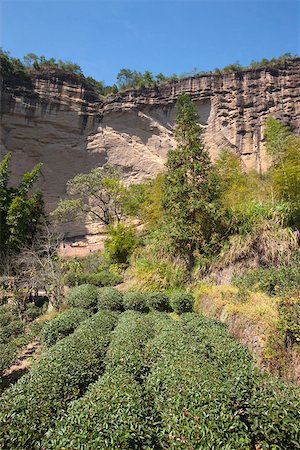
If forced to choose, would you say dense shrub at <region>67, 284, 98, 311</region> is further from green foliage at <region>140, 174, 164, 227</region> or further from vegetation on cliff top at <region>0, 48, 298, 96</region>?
vegetation on cliff top at <region>0, 48, 298, 96</region>

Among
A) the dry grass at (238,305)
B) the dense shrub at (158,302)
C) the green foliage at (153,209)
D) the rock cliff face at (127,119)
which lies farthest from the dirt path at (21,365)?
the rock cliff face at (127,119)

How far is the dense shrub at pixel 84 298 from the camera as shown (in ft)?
32.5

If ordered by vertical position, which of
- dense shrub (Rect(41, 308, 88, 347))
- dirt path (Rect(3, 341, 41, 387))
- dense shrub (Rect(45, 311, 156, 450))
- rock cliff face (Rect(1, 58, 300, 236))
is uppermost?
rock cliff face (Rect(1, 58, 300, 236))

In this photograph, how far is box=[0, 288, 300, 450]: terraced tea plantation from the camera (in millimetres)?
2484

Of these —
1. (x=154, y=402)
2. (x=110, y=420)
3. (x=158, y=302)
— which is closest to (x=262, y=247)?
(x=158, y=302)

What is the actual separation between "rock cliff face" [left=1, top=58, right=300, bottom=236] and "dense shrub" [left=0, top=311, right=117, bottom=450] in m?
20.8

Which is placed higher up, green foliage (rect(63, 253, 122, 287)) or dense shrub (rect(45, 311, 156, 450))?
green foliage (rect(63, 253, 122, 287))

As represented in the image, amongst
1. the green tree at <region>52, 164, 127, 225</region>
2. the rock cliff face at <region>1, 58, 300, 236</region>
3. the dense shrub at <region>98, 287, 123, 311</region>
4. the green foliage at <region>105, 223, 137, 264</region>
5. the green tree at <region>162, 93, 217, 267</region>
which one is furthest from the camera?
the rock cliff face at <region>1, 58, 300, 236</region>

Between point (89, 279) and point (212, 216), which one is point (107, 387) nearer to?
point (212, 216)

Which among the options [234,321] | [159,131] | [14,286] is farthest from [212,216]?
[159,131]

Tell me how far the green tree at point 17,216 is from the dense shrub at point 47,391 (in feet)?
31.4

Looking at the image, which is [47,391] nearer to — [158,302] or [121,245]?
[158,302]

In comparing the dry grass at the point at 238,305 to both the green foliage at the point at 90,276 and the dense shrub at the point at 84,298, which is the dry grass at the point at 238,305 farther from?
the green foliage at the point at 90,276

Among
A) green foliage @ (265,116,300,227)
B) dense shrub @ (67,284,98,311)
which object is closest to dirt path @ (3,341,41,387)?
dense shrub @ (67,284,98,311)
